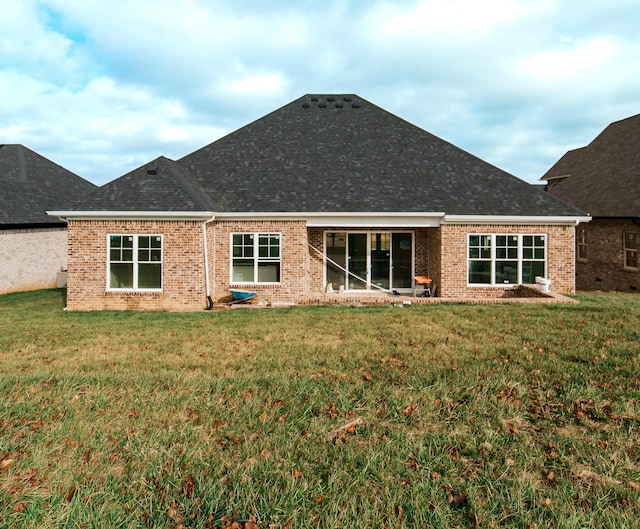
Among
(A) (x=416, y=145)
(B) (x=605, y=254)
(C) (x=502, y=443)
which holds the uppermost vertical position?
(A) (x=416, y=145)

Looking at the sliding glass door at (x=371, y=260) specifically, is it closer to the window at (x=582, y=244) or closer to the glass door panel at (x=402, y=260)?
the glass door panel at (x=402, y=260)

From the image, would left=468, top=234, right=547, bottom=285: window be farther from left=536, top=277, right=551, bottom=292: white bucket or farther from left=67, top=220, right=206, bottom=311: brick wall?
left=67, top=220, right=206, bottom=311: brick wall

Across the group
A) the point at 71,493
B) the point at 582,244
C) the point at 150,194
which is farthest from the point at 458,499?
the point at 582,244

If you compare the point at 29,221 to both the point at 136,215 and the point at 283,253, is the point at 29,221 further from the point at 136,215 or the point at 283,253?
the point at 283,253

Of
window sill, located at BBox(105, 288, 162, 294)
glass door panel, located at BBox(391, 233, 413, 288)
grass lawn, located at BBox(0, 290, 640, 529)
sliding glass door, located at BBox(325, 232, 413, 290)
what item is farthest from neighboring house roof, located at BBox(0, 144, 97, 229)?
glass door panel, located at BBox(391, 233, 413, 288)

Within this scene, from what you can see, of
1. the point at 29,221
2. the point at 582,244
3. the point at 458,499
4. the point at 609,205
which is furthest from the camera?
the point at 582,244

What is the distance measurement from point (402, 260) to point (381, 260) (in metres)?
0.83

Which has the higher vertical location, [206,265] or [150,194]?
[150,194]

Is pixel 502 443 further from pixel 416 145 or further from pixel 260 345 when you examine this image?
pixel 416 145

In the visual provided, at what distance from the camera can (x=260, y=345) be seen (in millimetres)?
8773

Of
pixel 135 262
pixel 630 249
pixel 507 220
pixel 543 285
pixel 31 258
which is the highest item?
pixel 507 220

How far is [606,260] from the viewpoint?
21.1 meters

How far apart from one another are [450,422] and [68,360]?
21.2 feet

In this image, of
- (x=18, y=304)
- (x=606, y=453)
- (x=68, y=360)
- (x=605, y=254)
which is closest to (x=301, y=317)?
(x=68, y=360)
